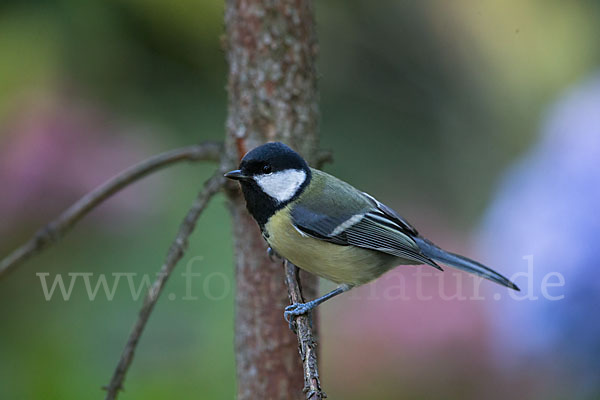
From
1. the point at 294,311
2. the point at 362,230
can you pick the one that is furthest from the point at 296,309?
the point at 362,230

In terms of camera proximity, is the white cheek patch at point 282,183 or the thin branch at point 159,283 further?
the white cheek patch at point 282,183

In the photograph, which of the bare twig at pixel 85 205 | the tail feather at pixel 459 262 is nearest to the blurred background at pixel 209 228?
the tail feather at pixel 459 262

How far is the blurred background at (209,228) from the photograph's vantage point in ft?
5.20

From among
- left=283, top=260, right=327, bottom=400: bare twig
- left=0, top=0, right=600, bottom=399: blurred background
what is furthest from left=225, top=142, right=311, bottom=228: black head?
left=0, top=0, right=600, bottom=399: blurred background

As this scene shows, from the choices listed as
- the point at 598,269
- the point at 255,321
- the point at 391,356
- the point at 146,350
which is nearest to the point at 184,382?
the point at 146,350

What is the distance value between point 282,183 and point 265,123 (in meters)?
0.13

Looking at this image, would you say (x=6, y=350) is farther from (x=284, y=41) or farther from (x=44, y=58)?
(x=284, y=41)

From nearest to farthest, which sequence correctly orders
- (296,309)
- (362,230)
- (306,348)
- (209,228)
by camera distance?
(306,348) → (296,309) → (362,230) → (209,228)

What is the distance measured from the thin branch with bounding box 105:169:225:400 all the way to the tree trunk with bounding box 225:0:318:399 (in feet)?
0.24

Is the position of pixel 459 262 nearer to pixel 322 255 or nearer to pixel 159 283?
pixel 322 255

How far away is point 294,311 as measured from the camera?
112 centimetres

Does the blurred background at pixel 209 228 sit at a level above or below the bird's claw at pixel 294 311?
above

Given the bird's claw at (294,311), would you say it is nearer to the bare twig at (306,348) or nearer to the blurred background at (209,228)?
the bare twig at (306,348)

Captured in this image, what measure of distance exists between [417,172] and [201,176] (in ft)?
2.67
